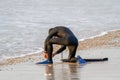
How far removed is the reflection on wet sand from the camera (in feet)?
41.5

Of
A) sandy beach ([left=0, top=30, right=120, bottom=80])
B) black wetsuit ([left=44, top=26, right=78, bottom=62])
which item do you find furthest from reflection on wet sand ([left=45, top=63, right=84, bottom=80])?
black wetsuit ([left=44, top=26, right=78, bottom=62])

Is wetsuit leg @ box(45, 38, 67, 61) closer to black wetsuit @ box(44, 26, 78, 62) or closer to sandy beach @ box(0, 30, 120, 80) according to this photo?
black wetsuit @ box(44, 26, 78, 62)

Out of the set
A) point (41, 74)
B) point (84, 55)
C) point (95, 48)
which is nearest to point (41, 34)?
point (95, 48)

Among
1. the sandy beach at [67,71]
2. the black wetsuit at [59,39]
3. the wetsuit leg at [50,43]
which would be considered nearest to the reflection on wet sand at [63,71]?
the sandy beach at [67,71]

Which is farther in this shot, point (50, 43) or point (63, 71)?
point (50, 43)

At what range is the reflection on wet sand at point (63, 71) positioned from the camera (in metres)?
12.6

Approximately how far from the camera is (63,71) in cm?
1383

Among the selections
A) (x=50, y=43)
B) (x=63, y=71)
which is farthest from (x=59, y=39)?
(x=63, y=71)

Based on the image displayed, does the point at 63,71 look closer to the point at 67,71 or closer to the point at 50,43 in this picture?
the point at 67,71

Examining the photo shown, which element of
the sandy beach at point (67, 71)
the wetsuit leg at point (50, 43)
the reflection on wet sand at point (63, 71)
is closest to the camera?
the reflection on wet sand at point (63, 71)

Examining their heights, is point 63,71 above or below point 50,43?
below

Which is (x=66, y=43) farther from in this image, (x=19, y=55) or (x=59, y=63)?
(x=19, y=55)

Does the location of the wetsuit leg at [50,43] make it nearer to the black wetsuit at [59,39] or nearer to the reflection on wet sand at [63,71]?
the black wetsuit at [59,39]

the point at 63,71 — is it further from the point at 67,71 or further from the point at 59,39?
the point at 59,39
